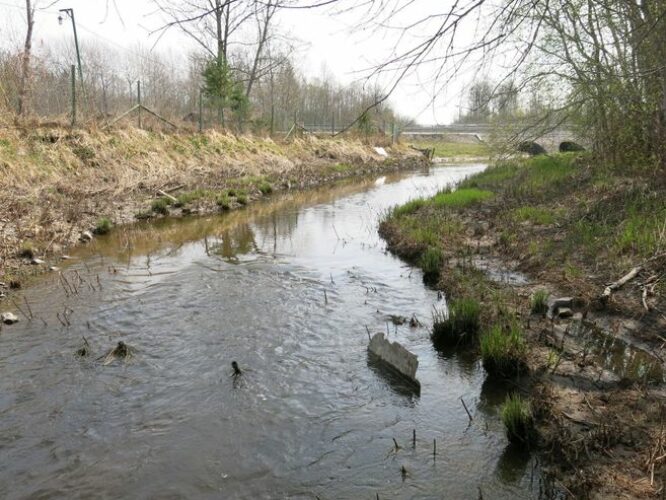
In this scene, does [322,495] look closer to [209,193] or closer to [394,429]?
[394,429]

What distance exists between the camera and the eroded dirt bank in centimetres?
1058

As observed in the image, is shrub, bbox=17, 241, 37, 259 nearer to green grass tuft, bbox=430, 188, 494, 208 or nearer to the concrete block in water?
the concrete block in water

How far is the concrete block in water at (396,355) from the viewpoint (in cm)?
541

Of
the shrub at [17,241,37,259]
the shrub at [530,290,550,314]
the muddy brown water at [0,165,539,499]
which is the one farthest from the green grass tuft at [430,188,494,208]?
the shrub at [17,241,37,259]

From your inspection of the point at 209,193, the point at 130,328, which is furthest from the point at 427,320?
the point at 209,193

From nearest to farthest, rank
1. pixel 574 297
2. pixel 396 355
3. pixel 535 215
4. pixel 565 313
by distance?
pixel 396 355 < pixel 565 313 < pixel 574 297 < pixel 535 215

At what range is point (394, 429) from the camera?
4.58 m

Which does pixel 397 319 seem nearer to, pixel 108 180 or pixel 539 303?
pixel 539 303

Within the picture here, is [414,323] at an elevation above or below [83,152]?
below

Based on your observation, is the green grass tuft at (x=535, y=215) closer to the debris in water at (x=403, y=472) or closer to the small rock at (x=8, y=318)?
the debris in water at (x=403, y=472)

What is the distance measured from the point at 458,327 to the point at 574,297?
5.74 feet

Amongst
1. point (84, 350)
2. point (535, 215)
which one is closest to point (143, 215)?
point (84, 350)

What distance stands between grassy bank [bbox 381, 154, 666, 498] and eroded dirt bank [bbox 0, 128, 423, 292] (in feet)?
22.6

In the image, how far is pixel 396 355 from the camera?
5609 mm
